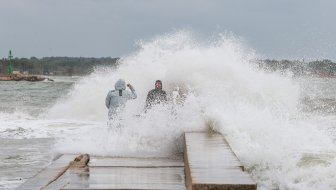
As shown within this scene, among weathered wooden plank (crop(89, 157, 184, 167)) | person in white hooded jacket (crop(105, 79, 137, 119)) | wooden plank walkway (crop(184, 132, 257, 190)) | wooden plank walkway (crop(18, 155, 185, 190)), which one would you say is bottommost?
weathered wooden plank (crop(89, 157, 184, 167))

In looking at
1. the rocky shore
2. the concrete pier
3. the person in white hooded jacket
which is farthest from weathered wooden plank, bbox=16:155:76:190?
the rocky shore

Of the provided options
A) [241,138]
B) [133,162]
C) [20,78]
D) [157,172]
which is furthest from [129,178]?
[20,78]

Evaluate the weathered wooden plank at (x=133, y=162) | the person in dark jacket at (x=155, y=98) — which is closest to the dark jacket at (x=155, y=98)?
the person in dark jacket at (x=155, y=98)

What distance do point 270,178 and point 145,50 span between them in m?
14.8

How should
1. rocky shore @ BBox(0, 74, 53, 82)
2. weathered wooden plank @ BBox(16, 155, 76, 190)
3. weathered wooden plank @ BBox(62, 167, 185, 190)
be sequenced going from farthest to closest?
rocky shore @ BBox(0, 74, 53, 82) < weathered wooden plank @ BBox(16, 155, 76, 190) < weathered wooden plank @ BBox(62, 167, 185, 190)

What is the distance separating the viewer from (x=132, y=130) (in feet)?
35.9

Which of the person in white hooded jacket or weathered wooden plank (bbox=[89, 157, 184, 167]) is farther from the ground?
the person in white hooded jacket

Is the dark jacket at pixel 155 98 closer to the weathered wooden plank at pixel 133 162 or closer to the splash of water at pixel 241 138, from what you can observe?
the splash of water at pixel 241 138

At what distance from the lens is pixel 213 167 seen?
622 cm

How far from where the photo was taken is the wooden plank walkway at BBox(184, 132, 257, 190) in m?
5.26

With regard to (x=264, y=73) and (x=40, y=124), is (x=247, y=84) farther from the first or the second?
(x=40, y=124)

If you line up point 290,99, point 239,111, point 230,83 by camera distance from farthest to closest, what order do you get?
point 290,99
point 230,83
point 239,111

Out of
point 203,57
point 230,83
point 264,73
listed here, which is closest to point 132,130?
point 230,83

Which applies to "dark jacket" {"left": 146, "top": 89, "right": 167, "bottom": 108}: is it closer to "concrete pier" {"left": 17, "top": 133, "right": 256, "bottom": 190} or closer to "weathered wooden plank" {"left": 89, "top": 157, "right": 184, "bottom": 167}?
"concrete pier" {"left": 17, "top": 133, "right": 256, "bottom": 190}
